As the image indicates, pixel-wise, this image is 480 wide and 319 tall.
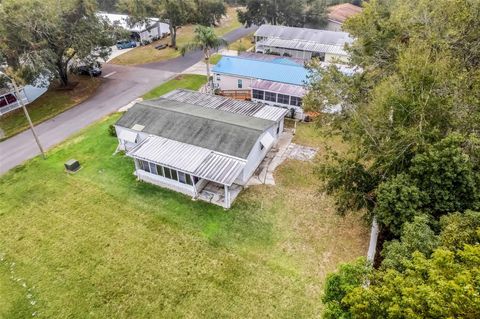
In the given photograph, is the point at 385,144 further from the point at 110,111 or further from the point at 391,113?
the point at 110,111

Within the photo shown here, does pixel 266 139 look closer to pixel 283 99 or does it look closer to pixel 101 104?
pixel 283 99

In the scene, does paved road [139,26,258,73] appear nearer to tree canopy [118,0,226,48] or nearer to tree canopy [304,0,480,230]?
tree canopy [118,0,226,48]

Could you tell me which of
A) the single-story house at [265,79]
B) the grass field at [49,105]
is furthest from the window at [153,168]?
the grass field at [49,105]

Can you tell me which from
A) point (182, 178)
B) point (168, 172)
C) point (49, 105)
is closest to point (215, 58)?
→ point (49, 105)

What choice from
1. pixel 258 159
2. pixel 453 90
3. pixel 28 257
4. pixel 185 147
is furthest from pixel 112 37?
pixel 453 90

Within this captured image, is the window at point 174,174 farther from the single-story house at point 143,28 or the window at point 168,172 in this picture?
the single-story house at point 143,28

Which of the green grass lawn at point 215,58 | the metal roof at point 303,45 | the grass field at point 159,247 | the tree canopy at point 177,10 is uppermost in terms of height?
the tree canopy at point 177,10

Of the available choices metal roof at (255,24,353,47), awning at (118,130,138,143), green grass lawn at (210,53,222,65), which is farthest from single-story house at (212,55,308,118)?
awning at (118,130,138,143)
